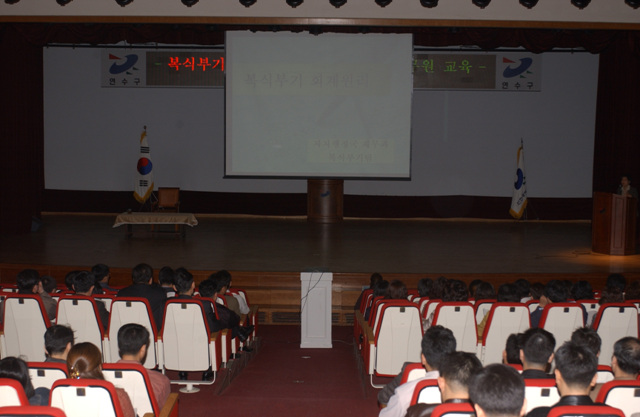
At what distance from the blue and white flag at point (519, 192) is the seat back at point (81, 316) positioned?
32.7 feet

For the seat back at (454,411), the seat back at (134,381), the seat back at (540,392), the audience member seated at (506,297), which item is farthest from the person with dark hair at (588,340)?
the seat back at (134,381)

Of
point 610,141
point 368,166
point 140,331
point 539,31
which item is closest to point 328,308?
point 140,331

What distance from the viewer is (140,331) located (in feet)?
9.75

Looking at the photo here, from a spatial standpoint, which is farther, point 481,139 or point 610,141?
point 481,139

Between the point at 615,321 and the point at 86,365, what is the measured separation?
3.19m

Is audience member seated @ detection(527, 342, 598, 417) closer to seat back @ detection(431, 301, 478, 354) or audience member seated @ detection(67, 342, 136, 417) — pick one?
audience member seated @ detection(67, 342, 136, 417)

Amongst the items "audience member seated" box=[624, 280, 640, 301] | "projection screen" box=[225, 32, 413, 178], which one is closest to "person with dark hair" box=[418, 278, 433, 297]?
"audience member seated" box=[624, 280, 640, 301]

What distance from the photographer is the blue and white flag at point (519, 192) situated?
1259 centimetres

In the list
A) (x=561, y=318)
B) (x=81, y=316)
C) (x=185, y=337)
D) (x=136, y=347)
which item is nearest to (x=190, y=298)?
(x=185, y=337)

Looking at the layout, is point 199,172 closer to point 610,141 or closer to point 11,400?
point 610,141

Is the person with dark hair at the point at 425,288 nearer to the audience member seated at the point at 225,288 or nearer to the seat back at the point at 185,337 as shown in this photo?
the audience member seated at the point at 225,288

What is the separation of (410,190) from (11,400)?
1155 centimetres

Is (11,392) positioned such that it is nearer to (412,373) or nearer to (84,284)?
(412,373)

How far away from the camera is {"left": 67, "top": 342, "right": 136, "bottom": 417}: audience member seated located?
2453 mm
